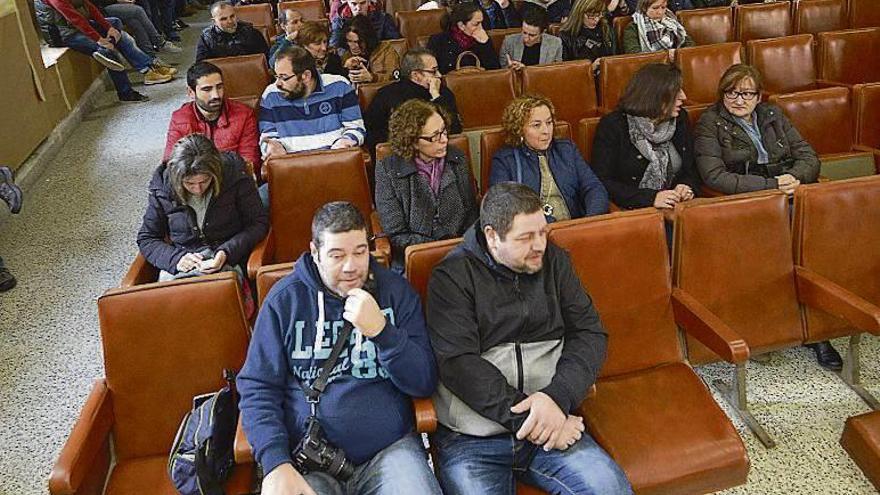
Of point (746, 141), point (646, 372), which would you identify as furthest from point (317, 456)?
point (746, 141)

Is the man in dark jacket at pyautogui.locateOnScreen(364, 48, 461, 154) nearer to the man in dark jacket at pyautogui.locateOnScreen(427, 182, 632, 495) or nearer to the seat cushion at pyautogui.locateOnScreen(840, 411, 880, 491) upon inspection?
the man in dark jacket at pyautogui.locateOnScreen(427, 182, 632, 495)

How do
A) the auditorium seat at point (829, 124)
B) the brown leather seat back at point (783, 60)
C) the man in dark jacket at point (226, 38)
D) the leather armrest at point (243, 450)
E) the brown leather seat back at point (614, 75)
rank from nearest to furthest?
A: the leather armrest at point (243, 450) → the auditorium seat at point (829, 124) → the brown leather seat back at point (614, 75) → the brown leather seat back at point (783, 60) → the man in dark jacket at point (226, 38)

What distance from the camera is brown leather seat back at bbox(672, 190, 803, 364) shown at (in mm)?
2135

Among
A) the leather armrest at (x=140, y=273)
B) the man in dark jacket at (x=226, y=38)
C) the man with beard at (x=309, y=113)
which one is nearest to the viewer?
the leather armrest at (x=140, y=273)

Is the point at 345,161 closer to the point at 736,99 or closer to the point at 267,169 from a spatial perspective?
the point at 267,169

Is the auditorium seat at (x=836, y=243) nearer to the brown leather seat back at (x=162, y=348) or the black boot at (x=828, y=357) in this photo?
the black boot at (x=828, y=357)

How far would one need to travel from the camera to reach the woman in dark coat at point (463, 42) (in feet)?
13.7

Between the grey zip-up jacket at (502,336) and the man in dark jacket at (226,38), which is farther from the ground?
the man in dark jacket at (226,38)

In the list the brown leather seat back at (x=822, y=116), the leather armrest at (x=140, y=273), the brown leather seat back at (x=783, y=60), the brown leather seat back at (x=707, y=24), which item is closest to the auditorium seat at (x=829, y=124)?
the brown leather seat back at (x=822, y=116)

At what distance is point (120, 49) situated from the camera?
6312 mm

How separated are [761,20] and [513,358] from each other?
369 centimetres

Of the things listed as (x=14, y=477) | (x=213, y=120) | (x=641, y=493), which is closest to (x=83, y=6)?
(x=213, y=120)

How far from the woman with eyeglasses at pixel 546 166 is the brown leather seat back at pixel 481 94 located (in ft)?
2.96

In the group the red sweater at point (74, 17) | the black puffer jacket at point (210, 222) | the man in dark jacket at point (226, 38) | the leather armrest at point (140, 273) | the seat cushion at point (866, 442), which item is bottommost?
the seat cushion at point (866, 442)
